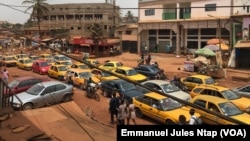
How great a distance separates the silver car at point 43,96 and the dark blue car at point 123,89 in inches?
99.4

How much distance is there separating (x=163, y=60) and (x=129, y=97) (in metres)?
24.7

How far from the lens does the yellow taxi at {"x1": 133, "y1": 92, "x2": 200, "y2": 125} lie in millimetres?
14953

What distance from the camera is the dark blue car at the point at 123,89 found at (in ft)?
63.2

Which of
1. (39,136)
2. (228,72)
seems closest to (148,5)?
(228,72)

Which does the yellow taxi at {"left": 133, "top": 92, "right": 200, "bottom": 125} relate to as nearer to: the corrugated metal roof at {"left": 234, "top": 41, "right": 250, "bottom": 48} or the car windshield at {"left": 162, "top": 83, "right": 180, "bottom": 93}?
the car windshield at {"left": 162, "top": 83, "right": 180, "bottom": 93}

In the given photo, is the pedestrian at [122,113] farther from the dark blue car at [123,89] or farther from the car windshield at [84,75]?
the car windshield at [84,75]

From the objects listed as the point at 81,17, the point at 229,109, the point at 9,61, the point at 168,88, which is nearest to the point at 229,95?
the point at 229,109

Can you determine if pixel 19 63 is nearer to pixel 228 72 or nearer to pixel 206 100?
pixel 228 72

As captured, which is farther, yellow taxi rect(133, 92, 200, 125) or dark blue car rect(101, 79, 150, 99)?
dark blue car rect(101, 79, 150, 99)

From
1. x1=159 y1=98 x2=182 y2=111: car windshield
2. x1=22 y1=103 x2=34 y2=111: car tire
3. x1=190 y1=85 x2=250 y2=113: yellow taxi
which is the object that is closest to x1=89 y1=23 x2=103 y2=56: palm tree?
x1=22 y1=103 x2=34 y2=111: car tire

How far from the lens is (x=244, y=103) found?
17.0 m

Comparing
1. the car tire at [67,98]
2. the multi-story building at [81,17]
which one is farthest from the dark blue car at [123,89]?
the multi-story building at [81,17]

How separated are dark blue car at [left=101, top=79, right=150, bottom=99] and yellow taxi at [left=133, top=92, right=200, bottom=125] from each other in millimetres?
1979

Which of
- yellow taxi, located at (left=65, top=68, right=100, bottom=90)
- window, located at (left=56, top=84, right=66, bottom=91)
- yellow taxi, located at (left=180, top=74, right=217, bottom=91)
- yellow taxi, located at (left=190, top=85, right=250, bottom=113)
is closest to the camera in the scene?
yellow taxi, located at (left=190, top=85, right=250, bottom=113)
